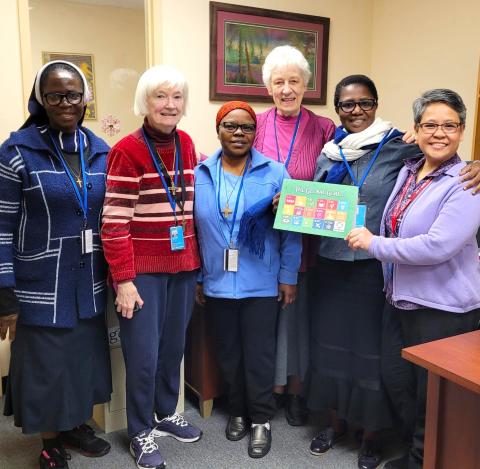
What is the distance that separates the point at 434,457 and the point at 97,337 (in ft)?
4.27

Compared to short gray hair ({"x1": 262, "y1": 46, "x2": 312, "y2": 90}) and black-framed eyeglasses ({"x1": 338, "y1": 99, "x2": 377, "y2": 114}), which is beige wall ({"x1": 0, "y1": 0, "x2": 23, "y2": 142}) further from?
black-framed eyeglasses ({"x1": 338, "y1": 99, "x2": 377, "y2": 114})

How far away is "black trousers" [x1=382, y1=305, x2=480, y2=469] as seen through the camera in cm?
176

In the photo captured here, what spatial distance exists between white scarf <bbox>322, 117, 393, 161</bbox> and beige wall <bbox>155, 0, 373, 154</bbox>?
4.36 ft

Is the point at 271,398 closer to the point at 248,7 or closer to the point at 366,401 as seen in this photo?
the point at 366,401

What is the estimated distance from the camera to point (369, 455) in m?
2.14

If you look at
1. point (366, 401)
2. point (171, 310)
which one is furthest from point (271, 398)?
point (171, 310)

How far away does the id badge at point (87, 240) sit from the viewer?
74.2 inches

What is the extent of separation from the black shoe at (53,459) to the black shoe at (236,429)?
71 cm

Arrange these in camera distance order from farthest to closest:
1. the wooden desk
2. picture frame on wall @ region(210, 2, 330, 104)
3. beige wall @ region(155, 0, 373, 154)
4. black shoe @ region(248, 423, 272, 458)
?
picture frame on wall @ region(210, 2, 330, 104) → beige wall @ region(155, 0, 373, 154) → black shoe @ region(248, 423, 272, 458) → the wooden desk

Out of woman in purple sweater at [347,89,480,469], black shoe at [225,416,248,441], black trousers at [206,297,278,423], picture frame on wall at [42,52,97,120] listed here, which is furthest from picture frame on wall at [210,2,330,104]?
black shoe at [225,416,248,441]

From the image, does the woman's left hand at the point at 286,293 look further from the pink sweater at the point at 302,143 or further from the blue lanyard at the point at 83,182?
the blue lanyard at the point at 83,182

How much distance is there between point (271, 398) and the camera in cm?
228

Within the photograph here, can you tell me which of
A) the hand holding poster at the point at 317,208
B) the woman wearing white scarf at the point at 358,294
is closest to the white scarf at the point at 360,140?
the woman wearing white scarf at the point at 358,294

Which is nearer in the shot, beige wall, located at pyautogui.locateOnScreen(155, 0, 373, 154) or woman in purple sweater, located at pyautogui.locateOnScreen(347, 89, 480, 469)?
woman in purple sweater, located at pyautogui.locateOnScreen(347, 89, 480, 469)
